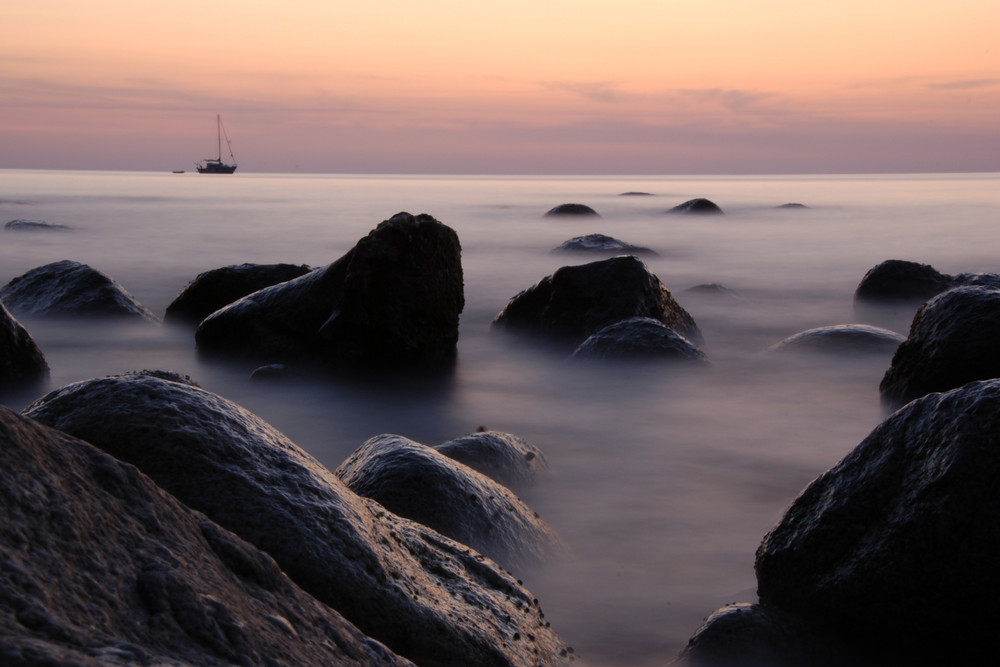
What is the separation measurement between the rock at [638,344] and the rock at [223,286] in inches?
127

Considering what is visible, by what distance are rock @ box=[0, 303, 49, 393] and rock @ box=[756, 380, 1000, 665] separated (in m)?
6.24

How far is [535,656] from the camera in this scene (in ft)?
10.2

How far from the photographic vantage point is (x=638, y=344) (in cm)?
844

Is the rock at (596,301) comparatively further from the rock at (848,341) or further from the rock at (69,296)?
the rock at (69,296)

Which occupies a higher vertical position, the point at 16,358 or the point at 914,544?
the point at 914,544

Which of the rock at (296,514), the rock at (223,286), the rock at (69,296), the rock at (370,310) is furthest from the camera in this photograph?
the rock at (69,296)

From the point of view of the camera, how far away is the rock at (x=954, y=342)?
5830mm

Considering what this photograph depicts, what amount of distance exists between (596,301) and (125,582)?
296 inches

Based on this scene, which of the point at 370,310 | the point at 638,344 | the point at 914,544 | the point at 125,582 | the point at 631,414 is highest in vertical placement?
the point at 125,582

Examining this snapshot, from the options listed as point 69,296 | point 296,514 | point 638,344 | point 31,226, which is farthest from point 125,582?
point 31,226

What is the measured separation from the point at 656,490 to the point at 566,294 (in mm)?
4081

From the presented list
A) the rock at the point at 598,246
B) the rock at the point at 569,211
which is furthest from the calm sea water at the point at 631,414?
the rock at the point at 569,211

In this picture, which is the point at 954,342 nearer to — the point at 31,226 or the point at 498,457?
the point at 498,457

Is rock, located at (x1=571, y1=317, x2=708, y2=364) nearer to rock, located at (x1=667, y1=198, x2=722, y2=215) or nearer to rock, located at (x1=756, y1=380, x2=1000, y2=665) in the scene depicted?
rock, located at (x1=756, y1=380, x2=1000, y2=665)
